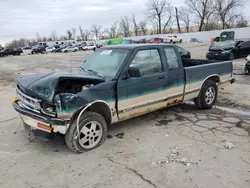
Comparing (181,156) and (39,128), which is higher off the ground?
(39,128)

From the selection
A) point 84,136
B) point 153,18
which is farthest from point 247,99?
point 153,18

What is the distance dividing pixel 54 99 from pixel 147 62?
2002mm

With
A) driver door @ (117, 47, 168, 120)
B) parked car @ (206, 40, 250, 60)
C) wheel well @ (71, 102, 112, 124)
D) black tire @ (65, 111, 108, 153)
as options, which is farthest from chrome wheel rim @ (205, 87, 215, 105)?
parked car @ (206, 40, 250, 60)

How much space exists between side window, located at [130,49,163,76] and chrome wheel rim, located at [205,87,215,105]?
1827 millimetres

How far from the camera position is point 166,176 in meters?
3.06

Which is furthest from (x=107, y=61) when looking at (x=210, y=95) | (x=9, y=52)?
(x=9, y=52)

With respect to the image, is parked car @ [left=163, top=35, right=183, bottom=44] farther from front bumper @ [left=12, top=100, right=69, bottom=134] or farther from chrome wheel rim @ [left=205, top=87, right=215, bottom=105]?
front bumper @ [left=12, top=100, right=69, bottom=134]

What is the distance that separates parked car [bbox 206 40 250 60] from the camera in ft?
54.1

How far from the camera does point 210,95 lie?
583 centimetres

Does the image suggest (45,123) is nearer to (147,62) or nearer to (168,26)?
(147,62)

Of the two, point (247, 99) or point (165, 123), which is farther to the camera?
point (247, 99)

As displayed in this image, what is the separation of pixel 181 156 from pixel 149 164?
22.3 inches

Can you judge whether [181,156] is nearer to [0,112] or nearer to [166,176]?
[166,176]

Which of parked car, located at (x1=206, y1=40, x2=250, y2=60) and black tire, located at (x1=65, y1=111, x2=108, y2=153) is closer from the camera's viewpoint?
black tire, located at (x1=65, y1=111, x2=108, y2=153)
